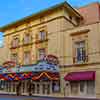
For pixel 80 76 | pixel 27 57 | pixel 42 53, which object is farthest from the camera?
pixel 27 57

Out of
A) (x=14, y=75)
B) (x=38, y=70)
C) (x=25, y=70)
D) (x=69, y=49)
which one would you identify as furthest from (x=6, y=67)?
(x=69, y=49)

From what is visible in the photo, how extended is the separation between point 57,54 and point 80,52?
315 centimetres

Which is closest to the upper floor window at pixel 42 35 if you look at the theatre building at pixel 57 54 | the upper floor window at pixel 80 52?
the theatre building at pixel 57 54

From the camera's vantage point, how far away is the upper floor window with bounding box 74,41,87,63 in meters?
31.1

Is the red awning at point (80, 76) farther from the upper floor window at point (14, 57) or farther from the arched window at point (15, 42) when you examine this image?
the arched window at point (15, 42)

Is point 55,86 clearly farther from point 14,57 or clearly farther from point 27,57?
point 14,57

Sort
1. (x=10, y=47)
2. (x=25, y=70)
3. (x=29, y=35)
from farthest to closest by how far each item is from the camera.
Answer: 1. (x=10, y=47)
2. (x=29, y=35)
3. (x=25, y=70)

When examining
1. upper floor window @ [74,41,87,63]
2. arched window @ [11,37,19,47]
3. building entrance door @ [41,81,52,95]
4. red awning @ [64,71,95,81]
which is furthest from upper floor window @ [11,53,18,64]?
upper floor window @ [74,41,87,63]

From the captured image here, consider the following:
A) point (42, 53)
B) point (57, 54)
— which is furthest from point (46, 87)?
point (42, 53)

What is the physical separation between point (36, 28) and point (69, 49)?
270 inches

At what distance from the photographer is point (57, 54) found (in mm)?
33219

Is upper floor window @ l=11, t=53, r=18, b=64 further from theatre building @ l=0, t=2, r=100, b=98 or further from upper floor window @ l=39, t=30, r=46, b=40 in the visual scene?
upper floor window @ l=39, t=30, r=46, b=40

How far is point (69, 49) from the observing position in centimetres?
3241

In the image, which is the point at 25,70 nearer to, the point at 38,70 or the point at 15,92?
the point at 38,70
